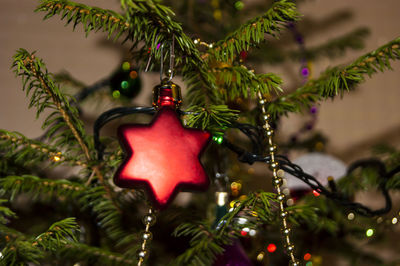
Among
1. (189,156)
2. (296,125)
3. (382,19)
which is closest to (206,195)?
(189,156)

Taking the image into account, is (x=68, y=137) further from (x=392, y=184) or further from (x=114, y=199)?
(x=392, y=184)

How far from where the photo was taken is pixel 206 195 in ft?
2.07

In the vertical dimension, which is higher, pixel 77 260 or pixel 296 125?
pixel 296 125

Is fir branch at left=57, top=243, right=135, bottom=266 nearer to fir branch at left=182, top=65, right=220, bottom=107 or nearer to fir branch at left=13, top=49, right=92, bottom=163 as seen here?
fir branch at left=13, top=49, right=92, bottom=163

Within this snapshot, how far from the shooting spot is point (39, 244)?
349 millimetres

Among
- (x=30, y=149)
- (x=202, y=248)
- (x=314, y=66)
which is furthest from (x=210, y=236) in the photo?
(x=314, y=66)

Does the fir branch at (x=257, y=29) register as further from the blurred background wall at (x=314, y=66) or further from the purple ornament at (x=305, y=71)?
the blurred background wall at (x=314, y=66)

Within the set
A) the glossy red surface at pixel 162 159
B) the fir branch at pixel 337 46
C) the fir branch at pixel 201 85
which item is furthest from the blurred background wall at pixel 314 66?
the glossy red surface at pixel 162 159

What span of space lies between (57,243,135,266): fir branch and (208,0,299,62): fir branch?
269 mm

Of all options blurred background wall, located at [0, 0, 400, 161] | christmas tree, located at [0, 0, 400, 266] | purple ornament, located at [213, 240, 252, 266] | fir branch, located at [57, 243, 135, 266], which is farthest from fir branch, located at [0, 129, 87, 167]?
blurred background wall, located at [0, 0, 400, 161]

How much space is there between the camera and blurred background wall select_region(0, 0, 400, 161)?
83 cm

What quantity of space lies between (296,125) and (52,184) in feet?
2.34

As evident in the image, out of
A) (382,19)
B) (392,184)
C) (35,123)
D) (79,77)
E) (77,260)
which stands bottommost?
(77,260)

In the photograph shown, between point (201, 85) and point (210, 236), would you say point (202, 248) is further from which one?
point (201, 85)
